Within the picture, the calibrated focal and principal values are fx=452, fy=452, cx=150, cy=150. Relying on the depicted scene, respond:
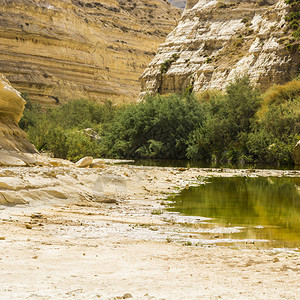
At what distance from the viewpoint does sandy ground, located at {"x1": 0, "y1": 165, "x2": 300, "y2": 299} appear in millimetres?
3385

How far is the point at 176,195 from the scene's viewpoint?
10.3 m

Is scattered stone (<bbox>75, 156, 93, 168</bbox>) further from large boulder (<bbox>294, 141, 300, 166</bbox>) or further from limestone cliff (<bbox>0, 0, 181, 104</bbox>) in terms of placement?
limestone cliff (<bbox>0, 0, 181, 104</bbox>)

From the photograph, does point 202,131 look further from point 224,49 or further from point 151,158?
point 224,49

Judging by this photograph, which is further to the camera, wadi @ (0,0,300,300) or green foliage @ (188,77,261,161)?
green foliage @ (188,77,261,161)

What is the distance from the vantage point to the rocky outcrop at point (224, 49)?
120 ft

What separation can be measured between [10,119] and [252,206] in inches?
391

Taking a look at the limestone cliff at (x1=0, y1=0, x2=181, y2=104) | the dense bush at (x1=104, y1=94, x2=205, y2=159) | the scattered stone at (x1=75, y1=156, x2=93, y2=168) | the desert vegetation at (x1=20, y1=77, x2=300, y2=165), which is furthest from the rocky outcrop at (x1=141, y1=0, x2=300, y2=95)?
the scattered stone at (x1=75, y1=156, x2=93, y2=168)

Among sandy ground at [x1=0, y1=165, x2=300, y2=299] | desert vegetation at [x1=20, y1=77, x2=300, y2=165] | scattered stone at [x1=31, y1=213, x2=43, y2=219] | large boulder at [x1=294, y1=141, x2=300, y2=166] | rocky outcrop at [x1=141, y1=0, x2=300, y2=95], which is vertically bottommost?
sandy ground at [x1=0, y1=165, x2=300, y2=299]

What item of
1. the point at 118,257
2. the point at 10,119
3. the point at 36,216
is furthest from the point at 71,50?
the point at 118,257

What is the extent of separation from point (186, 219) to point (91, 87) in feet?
176

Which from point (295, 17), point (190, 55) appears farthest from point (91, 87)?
point (295, 17)

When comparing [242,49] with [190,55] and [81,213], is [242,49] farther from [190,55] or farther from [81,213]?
[81,213]

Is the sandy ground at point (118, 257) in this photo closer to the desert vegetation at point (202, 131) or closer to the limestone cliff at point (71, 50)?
the desert vegetation at point (202, 131)

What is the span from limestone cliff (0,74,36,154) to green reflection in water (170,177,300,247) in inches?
255
